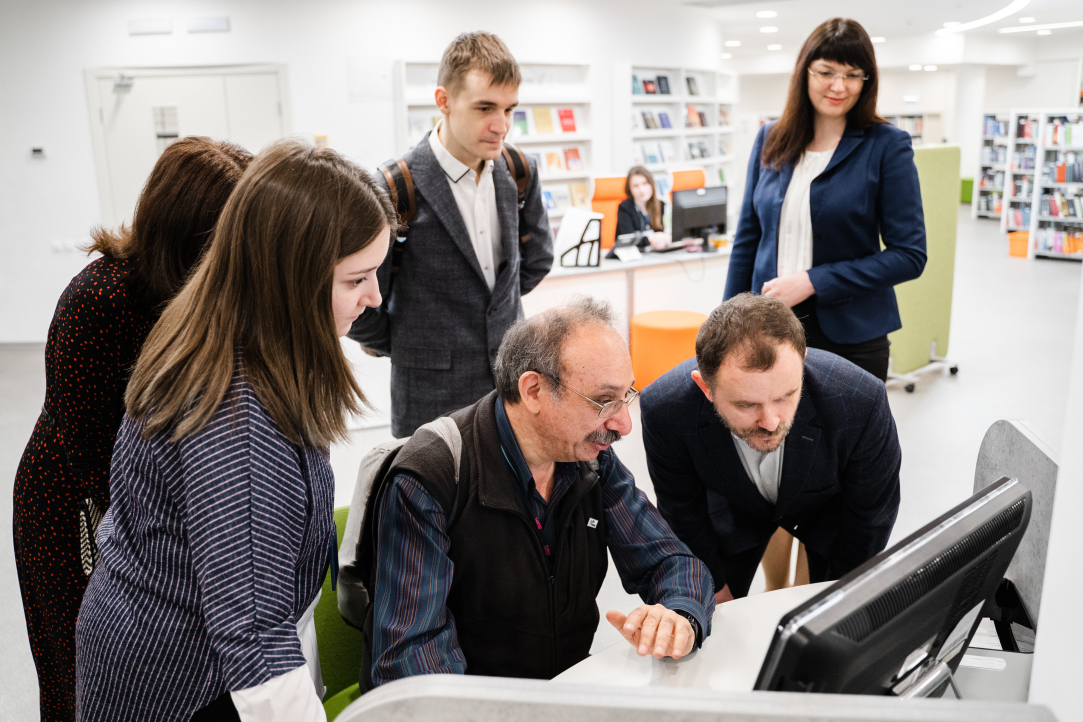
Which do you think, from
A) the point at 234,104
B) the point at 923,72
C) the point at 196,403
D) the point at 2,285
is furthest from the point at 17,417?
the point at 923,72

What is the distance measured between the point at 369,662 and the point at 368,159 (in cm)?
654

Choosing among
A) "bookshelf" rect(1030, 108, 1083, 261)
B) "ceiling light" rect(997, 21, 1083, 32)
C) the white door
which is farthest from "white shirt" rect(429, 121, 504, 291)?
"ceiling light" rect(997, 21, 1083, 32)

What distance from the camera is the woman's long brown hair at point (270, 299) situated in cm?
99

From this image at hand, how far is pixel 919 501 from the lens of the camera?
12.2ft

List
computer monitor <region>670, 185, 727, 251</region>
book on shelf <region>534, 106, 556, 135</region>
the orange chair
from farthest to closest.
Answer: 1. book on shelf <region>534, 106, 556, 135</region>
2. the orange chair
3. computer monitor <region>670, 185, 727, 251</region>

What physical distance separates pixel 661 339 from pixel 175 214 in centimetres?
376

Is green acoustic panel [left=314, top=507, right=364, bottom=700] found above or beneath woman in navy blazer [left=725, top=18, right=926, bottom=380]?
beneath

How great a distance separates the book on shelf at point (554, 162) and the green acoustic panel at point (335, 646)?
24.3ft

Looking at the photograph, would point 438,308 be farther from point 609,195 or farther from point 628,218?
point 628,218

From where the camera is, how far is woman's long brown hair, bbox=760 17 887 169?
212cm

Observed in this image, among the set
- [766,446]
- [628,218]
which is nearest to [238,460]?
[766,446]

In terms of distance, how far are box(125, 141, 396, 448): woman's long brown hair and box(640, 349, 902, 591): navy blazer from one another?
41.4 inches

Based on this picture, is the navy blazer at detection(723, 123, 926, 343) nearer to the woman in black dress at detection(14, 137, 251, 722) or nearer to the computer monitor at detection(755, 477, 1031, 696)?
the computer monitor at detection(755, 477, 1031, 696)

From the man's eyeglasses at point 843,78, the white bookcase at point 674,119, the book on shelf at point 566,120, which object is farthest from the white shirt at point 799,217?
the book on shelf at point 566,120
